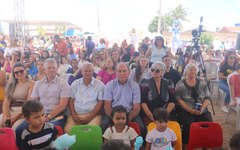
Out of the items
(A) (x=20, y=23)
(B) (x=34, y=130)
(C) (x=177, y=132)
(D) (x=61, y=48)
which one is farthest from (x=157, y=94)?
(A) (x=20, y=23)

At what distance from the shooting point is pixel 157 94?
3316mm

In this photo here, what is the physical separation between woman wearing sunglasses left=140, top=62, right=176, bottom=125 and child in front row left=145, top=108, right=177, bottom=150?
2.20 feet

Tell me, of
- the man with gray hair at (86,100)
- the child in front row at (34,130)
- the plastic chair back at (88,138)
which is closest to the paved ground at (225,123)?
the man with gray hair at (86,100)

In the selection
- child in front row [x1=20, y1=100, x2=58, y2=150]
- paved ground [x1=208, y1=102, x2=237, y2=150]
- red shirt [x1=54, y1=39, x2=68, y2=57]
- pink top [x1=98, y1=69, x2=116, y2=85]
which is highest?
red shirt [x1=54, y1=39, x2=68, y2=57]

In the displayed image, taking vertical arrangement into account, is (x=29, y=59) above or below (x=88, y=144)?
above

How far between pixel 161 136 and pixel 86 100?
1.21m

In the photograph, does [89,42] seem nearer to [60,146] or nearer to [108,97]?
[108,97]

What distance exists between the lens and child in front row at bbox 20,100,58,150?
2234 millimetres

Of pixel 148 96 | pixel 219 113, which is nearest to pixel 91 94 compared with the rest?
pixel 148 96

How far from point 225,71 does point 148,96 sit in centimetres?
292

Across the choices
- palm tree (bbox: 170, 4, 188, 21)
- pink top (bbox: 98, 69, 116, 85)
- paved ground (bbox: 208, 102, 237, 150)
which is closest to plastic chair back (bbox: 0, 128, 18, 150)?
pink top (bbox: 98, 69, 116, 85)

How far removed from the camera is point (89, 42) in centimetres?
1028

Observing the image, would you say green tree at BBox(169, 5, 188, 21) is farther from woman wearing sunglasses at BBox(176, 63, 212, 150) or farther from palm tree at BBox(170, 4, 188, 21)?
woman wearing sunglasses at BBox(176, 63, 212, 150)

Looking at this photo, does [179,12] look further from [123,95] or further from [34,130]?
[34,130]
